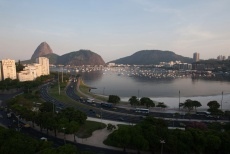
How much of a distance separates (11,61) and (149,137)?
5564 cm

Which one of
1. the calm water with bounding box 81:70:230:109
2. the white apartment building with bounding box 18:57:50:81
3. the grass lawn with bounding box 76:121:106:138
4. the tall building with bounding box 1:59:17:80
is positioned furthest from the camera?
the white apartment building with bounding box 18:57:50:81

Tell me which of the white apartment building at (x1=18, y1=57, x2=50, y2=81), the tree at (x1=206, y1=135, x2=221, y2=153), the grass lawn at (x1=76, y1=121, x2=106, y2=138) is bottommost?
the grass lawn at (x1=76, y1=121, x2=106, y2=138)

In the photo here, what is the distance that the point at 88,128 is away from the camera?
2455 cm

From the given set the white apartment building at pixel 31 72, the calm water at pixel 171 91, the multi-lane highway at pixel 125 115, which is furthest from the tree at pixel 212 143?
the white apartment building at pixel 31 72

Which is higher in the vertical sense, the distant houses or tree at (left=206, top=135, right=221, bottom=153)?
the distant houses

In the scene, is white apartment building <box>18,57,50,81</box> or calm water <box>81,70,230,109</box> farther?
white apartment building <box>18,57,50,81</box>

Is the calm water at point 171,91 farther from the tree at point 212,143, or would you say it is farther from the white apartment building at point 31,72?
the tree at point 212,143

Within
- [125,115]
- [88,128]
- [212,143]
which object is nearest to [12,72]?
[125,115]

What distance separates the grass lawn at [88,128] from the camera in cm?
2280

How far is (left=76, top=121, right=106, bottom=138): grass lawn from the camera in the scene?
22.8 meters

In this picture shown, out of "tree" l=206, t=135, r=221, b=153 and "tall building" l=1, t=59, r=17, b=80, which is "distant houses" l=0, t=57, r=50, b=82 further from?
"tree" l=206, t=135, r=221, b=153

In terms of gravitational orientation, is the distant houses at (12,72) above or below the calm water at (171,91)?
above

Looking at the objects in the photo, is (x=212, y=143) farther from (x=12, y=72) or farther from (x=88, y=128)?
(x=12, y=72)

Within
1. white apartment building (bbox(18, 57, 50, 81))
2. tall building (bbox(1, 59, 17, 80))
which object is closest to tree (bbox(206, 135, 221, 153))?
tall building (bbox(1, 59, 17, 80))
